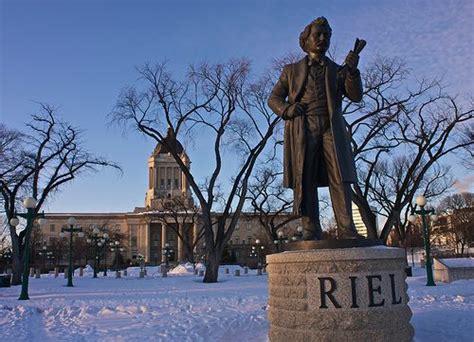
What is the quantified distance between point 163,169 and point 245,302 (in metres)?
101

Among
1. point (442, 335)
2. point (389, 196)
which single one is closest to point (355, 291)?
point (442, 335)

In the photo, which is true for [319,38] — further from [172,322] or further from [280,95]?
[172,322]

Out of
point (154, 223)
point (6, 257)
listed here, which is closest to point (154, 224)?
point (154, 223)

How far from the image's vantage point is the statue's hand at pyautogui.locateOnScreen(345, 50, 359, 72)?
5.79m

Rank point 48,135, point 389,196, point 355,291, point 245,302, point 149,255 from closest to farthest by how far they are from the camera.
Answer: point 355,291, point 245,302, point 48,135, point 389,196, point 149,255

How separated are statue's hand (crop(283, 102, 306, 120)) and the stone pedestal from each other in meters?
1.82

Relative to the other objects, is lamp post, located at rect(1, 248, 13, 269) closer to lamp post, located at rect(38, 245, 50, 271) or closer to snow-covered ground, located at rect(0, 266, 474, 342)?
lamp post, located at rect(38, 245, 50, 271)

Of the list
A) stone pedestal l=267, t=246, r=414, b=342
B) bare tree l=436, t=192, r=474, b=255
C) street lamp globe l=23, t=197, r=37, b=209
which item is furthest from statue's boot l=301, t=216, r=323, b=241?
bare tree l=436, t=192, r=474, b=255

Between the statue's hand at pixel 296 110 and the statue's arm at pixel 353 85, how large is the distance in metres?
0.60

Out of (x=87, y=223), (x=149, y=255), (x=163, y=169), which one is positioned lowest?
(x=149, y=255)

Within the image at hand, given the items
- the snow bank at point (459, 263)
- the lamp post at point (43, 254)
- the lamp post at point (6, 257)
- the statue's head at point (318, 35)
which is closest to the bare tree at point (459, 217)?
the snow bank at point (459, 263)

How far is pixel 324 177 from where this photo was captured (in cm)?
637

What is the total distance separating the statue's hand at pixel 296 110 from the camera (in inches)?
241

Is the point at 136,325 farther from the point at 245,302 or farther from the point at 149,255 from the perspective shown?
the point at 149,255
